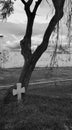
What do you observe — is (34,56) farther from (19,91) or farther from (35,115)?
(35,115)

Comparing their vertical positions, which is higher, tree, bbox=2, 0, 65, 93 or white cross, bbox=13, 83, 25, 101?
tree, bbox=2, 0, 65, 93

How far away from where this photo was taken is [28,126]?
6422 millimetres

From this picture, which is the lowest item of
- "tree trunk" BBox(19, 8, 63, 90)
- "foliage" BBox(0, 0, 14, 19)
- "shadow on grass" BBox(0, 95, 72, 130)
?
"shadow on grass" BBox(0, 95, 72, 130)

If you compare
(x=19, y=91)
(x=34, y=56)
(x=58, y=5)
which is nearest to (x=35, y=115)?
(x=19, y=91)

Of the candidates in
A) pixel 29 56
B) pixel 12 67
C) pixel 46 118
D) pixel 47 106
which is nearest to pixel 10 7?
pixel 29 56

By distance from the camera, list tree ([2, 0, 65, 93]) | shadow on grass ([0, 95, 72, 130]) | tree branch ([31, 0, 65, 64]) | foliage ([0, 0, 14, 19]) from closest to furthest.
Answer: shadow on grass ([0, 95, 72, 130])
tree branch ([31, 0, 65, 64])
tree ([2, 0, 65, 93])
foliage ([0, 0, 14, 19])

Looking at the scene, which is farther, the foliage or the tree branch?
the foliage

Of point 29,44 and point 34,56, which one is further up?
point 29,44

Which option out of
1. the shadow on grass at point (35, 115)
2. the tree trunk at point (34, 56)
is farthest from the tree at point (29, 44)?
the shadow on grass at point (35, 115)

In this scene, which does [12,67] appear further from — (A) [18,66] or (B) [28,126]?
(B) [28,126]

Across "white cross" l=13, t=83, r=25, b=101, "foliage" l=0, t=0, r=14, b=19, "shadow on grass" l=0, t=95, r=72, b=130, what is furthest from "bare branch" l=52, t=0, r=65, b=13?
"shadow on grass" l=0, t=95, r=72, b=130

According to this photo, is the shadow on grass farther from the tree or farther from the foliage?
the foliage

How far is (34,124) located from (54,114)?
3.89 ft

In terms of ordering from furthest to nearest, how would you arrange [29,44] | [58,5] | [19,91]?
[29,44] < [58,5] < [19,91]
